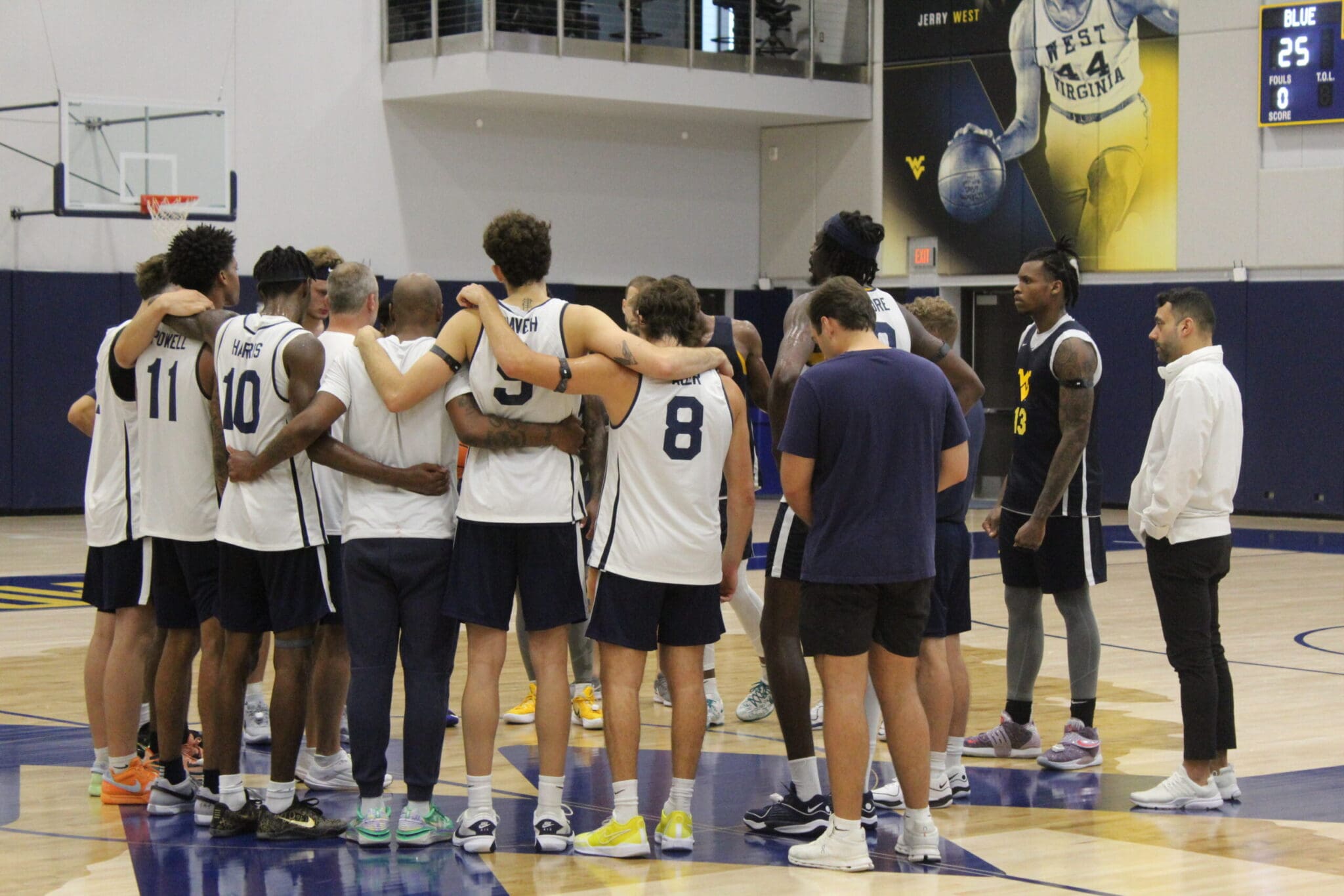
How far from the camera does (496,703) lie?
16.2ft

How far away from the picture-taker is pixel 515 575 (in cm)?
496

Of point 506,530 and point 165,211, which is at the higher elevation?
point 165,211

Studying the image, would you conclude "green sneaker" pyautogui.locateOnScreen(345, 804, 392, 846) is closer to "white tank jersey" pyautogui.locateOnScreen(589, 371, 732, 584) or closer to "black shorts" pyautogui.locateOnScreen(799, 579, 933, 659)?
"white tank jersey" pyautogui.locateOnScreen(589, 371, 732, 584)

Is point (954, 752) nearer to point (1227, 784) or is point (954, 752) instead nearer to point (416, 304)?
point (1227, 784)

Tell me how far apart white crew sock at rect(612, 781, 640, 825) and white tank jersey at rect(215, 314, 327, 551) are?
1.21 metres

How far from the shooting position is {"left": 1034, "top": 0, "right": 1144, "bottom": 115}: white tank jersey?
56.2ft

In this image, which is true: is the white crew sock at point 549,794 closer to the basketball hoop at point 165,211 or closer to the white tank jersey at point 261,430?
the white tank jersey at point 261,430

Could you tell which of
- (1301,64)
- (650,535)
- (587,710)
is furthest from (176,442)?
(1301,64)

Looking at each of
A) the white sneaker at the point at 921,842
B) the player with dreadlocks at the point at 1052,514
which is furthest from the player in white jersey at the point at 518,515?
the player with dreadlocks at the point at 1052,514

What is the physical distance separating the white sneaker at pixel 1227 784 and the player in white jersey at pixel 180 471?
11.1ft

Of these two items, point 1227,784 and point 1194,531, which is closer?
point 1194,531

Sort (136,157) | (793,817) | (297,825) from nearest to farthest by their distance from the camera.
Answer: (297,825), (793,817), (136,157)

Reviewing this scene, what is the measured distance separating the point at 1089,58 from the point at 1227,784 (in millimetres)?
13301

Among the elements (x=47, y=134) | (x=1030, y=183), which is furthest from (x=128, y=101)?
(x=1030, y=183)
